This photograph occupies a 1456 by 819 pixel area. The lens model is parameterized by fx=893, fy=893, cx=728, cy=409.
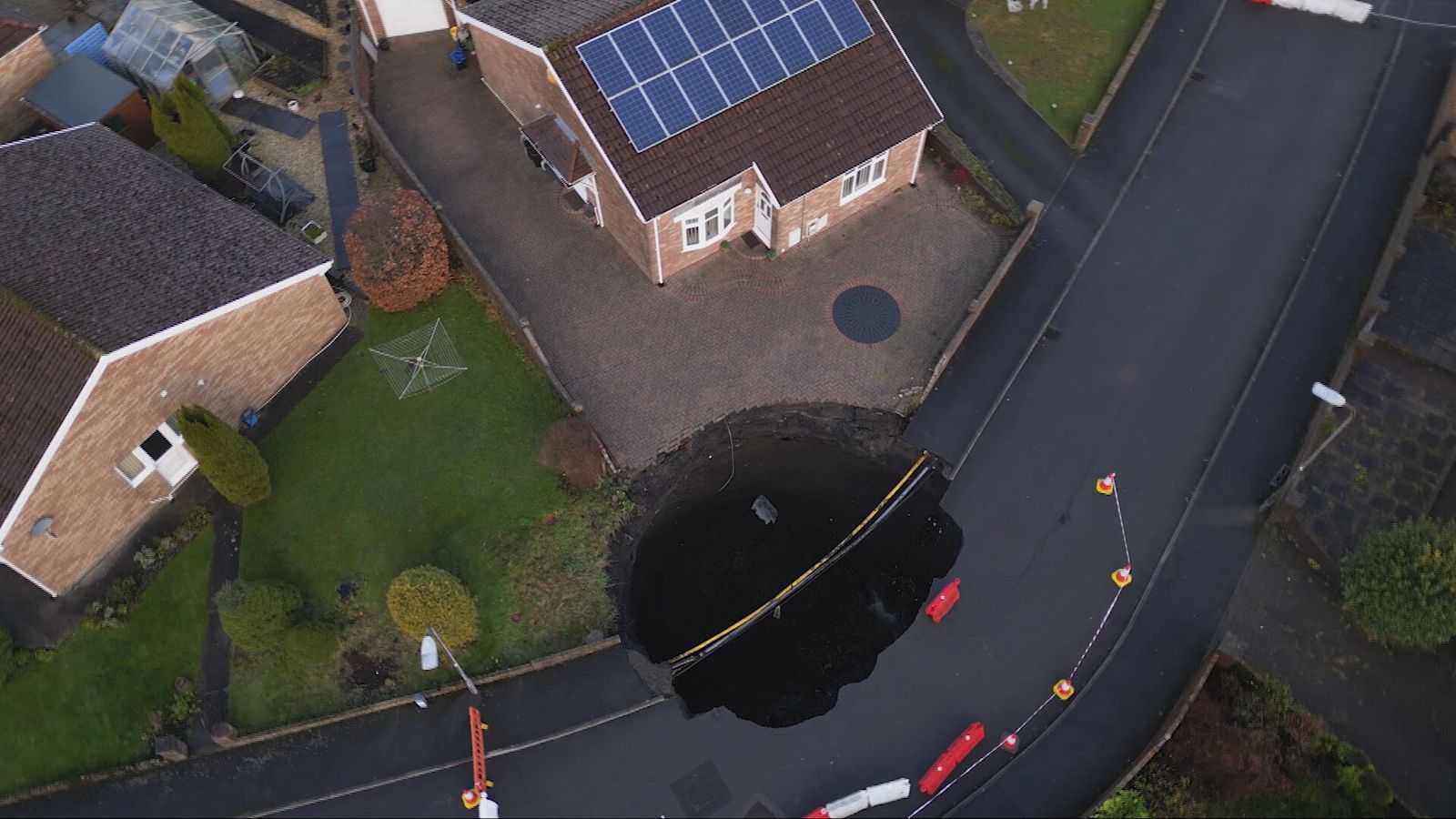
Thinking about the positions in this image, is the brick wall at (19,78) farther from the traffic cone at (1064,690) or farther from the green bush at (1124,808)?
the green bush at (1124,808)

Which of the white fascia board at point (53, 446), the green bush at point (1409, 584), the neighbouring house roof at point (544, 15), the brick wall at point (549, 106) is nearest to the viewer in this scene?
the green bush at point (1409, 584)

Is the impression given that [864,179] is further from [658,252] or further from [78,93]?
[78,93]

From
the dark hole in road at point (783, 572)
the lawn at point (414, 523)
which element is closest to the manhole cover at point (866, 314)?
the dark hole in road at point (783, 572)

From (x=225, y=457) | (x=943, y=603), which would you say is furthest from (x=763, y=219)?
(x=225, y=457)

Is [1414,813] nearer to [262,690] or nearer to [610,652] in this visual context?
[610,652]

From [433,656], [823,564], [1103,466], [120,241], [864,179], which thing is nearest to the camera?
[433,656]

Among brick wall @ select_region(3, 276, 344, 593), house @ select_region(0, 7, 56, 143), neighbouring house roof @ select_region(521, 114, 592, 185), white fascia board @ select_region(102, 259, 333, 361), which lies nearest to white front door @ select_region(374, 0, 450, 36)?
neighbouring house roof @ select_region(521, 114, 592, 185)

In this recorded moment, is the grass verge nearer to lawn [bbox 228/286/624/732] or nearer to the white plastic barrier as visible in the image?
lawn [bbox 228/286/624/732]
